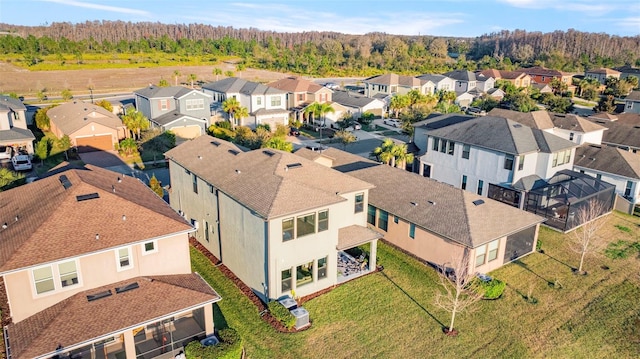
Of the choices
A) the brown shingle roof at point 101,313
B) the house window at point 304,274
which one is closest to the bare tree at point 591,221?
the house window at point 304,274

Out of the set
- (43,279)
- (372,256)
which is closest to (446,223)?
(372,256)

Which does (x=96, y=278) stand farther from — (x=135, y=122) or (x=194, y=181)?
(x=135, y=122)

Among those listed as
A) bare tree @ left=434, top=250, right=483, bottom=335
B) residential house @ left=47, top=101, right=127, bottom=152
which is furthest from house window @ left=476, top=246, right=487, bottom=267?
residential house @ left=47, top=101, right=127, bottom=152

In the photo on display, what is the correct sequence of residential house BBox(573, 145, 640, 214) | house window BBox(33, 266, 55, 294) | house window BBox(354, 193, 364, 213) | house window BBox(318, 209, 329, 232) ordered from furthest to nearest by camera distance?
residential house BBox(573, 145, 640, 214), house window BBox(354, 193, 364, 213), house window BBox(318, 209, 329, 232), house window BBox(33, 266, 55, 294)

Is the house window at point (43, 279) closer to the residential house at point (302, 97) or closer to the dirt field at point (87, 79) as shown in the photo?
the residential house at point (302, 97)

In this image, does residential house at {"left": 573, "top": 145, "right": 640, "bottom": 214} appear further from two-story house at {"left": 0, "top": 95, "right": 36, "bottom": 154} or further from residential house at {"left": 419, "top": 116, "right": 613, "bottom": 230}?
two-story house at {"left": 0, "top": 95, "right": 36, "bottom": 154}
